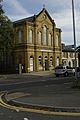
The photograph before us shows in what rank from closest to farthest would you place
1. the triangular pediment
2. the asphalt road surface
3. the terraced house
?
the asphalt road surface < the terraced house < the triangular pediment

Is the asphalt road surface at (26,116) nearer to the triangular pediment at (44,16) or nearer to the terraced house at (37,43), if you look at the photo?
the terraced house at (37,43)

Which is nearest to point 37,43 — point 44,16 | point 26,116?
point 44,16

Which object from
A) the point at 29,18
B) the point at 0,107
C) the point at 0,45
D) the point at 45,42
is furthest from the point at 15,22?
the point at 0,107

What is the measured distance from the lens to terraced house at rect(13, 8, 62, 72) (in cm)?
6462

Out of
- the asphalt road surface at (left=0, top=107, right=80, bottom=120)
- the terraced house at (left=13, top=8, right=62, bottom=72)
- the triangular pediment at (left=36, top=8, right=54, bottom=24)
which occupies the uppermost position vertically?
the triangular pediment at (left=36, top=8, right=54, bottom=24)

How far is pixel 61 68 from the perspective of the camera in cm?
5122

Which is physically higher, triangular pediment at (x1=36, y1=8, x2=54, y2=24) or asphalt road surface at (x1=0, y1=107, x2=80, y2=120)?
triangular pediment at (x1=36, y1=8, x2=54, y2=24)

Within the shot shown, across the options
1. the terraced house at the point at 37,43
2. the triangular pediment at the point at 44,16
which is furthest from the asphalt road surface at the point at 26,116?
the triangular pediment at the point at 44,16

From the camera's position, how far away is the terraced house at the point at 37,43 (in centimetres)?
6462

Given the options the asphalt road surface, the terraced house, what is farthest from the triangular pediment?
the asphalt road surface

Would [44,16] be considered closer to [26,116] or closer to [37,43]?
[37,43]

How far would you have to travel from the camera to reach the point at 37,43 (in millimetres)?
67438

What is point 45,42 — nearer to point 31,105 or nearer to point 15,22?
point 15,22

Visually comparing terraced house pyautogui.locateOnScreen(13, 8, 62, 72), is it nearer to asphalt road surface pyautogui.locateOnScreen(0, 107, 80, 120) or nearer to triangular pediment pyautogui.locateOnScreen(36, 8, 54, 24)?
triangular pediment pyautogui.locateOnScreen(36, 8, 54, 24)
